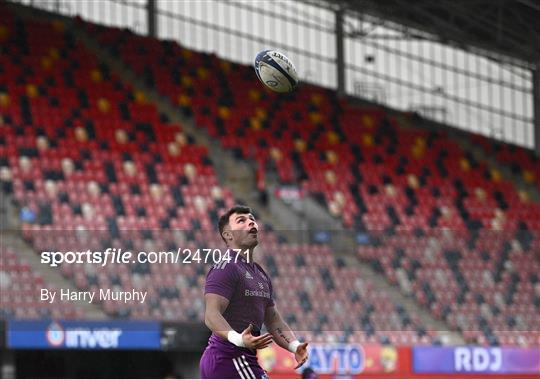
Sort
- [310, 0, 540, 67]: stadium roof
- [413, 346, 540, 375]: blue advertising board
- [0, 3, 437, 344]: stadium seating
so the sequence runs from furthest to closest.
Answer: [310, 0, 540, 67]: stadium roof → [413, 346, 540, 375]: blue advertising board → [0, 3, 437, 344]: stadium seating

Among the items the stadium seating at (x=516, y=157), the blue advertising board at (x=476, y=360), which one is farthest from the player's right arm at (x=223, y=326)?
the stadium seating at (x=516, y=157)

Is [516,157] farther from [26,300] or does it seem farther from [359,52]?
[26,300]

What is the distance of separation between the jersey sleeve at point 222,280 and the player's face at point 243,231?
0.57 ft

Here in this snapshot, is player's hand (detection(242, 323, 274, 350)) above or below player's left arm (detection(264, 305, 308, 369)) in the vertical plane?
below

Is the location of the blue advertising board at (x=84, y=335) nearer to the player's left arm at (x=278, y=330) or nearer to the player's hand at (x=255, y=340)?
the player's left arm at (x=278, y=330)

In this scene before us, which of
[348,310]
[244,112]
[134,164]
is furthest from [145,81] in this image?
[348,310]

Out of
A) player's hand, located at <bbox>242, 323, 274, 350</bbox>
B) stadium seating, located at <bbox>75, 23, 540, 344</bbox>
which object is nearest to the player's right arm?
player's hand, located at <bbox>242, 323, 274, 350</bbox>

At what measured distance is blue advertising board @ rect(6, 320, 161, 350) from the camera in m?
22.4

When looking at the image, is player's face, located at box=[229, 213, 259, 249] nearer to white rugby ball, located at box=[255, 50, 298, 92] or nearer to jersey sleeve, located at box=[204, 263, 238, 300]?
jersey sleeve, located at box=[204, 263, 238, 300]

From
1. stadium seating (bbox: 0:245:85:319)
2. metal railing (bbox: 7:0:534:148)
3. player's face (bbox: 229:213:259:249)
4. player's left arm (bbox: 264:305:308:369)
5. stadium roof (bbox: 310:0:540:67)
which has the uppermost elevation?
metal railing (bbox: 7:0:534:148)

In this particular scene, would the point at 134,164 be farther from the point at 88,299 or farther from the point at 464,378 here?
the point at 464,378

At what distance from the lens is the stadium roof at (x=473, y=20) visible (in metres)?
34.7

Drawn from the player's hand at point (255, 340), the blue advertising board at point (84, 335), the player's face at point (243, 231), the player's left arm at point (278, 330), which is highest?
the blue advertising board at point (84, 335)

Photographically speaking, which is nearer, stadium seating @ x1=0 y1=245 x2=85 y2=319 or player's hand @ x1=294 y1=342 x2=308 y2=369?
player's hand @ x1=294 y1=342 x2=308 y2=369
